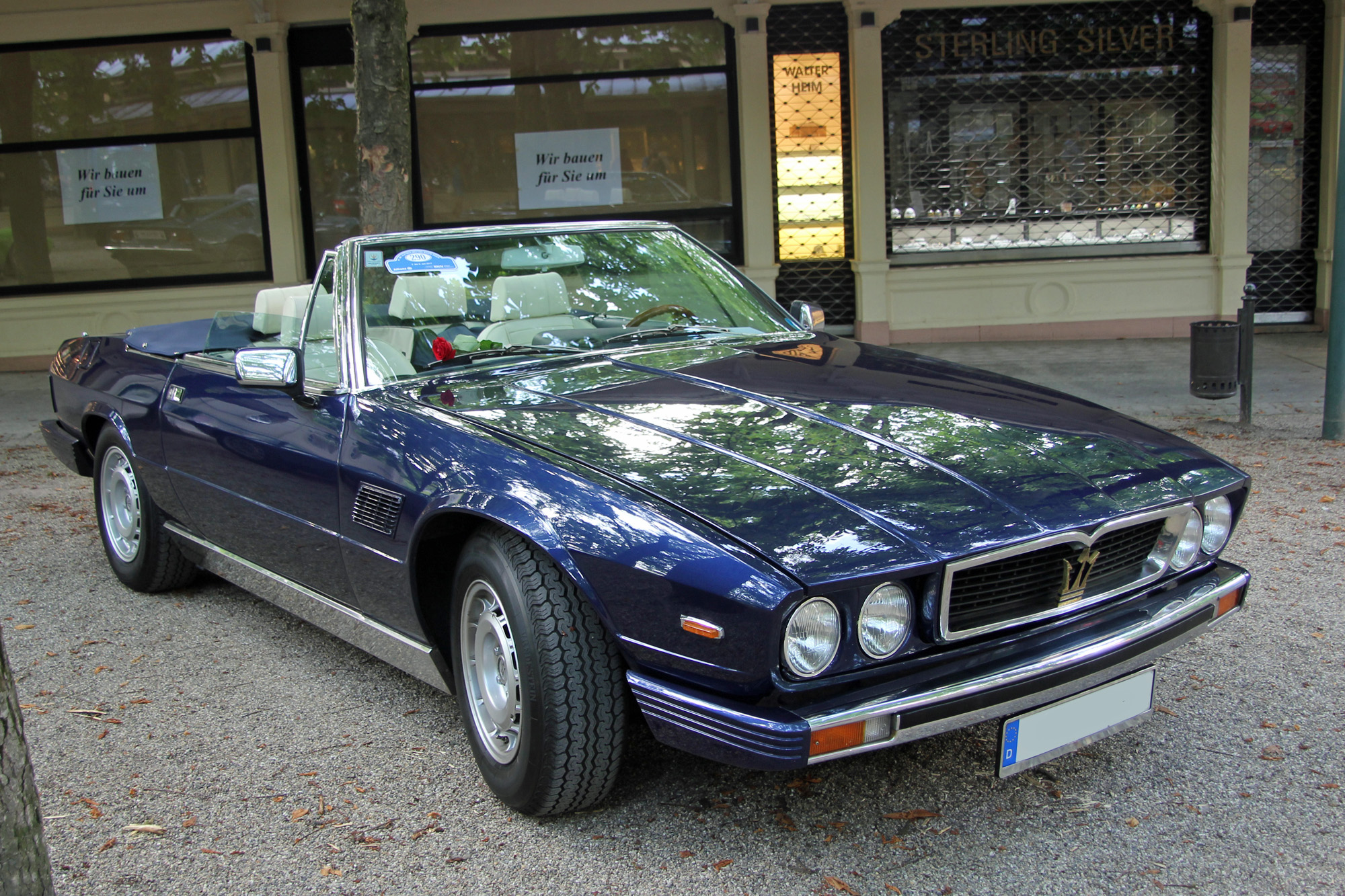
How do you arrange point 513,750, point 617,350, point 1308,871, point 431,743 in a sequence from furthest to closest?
point 617,350 < point 431,743 < point 513,750 < point 1308,871

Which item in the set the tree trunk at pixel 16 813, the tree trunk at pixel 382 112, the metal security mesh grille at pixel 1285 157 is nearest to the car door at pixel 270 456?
the tree trunk at pixel 16 813

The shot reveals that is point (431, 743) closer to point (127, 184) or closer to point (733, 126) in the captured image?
point (733, 126)

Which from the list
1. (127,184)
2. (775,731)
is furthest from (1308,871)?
(127,184)

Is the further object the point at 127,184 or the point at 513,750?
the point at 127,184

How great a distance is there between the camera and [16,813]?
1.97 meters

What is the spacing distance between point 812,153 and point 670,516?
9.26m

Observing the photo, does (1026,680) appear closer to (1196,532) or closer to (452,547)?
(1196,532)

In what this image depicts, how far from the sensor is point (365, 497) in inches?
123

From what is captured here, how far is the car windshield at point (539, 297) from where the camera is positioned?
11.7ft

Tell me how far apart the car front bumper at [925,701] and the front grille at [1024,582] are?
0.25 ft

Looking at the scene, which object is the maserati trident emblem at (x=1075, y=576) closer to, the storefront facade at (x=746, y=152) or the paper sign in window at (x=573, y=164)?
the storefront facade at (x=746, y=152)

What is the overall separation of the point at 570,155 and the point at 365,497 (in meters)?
8.62

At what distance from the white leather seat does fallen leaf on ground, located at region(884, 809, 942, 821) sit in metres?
1.80

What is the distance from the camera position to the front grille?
247 centimetres
